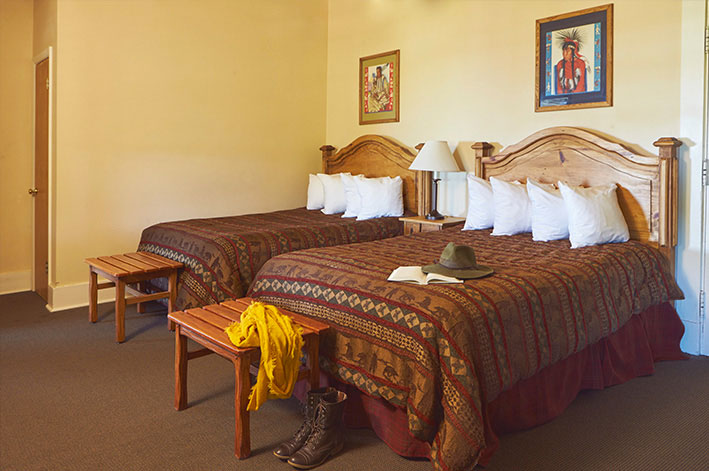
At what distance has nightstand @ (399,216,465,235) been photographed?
4.05 meters

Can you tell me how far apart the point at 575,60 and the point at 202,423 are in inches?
129

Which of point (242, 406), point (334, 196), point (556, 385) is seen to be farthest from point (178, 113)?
point (556, 385)

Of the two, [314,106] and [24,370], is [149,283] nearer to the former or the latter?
[24,370]

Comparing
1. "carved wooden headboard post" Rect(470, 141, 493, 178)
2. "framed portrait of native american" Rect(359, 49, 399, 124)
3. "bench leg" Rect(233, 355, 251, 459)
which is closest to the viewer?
"bench leg" Rect(233, 355, 251, 459)

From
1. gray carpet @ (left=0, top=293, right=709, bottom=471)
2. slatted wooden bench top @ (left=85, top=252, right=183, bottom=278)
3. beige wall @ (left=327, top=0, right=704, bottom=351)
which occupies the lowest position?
gray carpet @ (left=0, top=293, right=709, bottom=471)

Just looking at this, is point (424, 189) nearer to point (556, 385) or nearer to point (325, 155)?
point (325, 155)

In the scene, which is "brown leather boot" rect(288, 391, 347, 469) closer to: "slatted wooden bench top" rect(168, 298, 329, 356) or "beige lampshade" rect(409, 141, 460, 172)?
"slatted wooden bench top" rect(168, 298, 329, 356)

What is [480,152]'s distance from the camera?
408cm

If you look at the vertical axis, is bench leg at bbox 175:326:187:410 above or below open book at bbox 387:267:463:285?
below

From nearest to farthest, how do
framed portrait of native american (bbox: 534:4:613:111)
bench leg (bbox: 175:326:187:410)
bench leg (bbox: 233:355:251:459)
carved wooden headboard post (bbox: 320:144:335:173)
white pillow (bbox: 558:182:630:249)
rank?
bench leg (bbox: 233:355:251:459)
bench leg (bbox: 175:326:187:410)
white pillow (bbox: 558:182:630:249)
framed portrait of native american (bbox: 534:4:613:111)
carved wooden headboard post (bbox: 320:144:335:173)

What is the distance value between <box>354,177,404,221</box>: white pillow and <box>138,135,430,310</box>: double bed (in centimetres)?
9

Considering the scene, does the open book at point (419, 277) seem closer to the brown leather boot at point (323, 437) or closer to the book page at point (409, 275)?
the book page at point (409, 275)

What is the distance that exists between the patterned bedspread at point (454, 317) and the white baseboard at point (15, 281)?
9.79ft

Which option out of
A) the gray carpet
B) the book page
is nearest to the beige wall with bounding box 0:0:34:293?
the gray carpet
